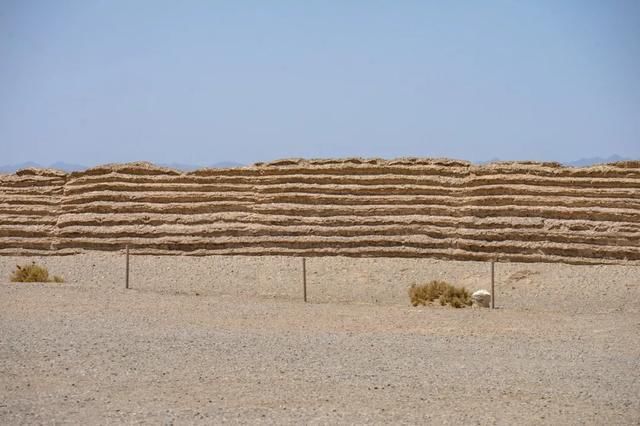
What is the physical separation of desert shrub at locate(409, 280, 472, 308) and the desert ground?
1.05 ft

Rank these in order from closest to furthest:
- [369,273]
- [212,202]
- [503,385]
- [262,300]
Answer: [503,385] → [262,300] → [369,273] → [212,202]

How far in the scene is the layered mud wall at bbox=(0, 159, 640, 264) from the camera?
21.1 m

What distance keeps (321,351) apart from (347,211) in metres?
10.8

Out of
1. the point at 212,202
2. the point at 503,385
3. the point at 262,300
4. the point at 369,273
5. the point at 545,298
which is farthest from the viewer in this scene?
the point at 212,202

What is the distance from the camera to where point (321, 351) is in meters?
11.5

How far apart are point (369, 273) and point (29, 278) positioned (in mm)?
6369

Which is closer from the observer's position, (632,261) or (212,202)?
(632,261)

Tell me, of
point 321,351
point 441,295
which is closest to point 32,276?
point 441,295

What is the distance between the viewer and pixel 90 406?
8.77 metres

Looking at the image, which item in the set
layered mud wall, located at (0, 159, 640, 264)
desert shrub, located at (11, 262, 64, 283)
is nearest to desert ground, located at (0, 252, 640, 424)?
desert shrub, located at (11, 262, 64, 283)

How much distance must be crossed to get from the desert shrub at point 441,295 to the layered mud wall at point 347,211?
3.57 metres

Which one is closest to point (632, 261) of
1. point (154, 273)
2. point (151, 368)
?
point (154, 273)

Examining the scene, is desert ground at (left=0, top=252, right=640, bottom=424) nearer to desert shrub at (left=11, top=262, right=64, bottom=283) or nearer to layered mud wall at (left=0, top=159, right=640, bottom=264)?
desert shrub at (left=11, top=262, right=64, bottom=283)

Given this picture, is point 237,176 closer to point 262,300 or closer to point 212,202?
point 212,202
